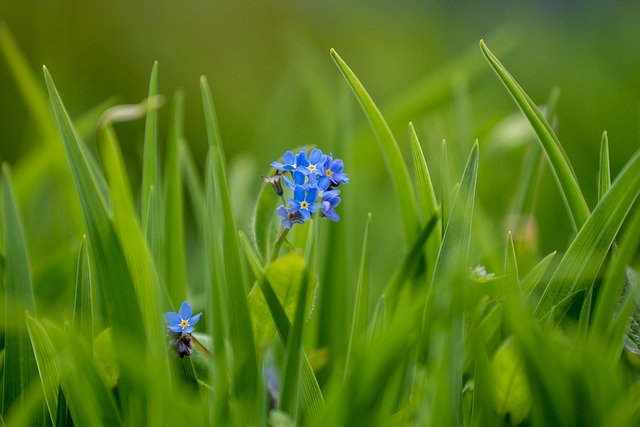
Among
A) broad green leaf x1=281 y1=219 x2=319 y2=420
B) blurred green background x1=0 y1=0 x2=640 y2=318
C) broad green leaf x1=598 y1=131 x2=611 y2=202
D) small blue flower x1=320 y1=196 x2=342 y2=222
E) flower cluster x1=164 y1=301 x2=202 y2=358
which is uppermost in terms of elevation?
blurred green background x1=0 y1=0 x2=640 y2=318

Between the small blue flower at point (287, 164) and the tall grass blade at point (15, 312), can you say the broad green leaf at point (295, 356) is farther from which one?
the tall grass blade at point (15, 312)

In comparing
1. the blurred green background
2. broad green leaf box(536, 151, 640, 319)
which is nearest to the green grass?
broad green leaf box(536, 151, 640, 319)

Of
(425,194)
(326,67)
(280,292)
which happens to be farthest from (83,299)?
(326,67)

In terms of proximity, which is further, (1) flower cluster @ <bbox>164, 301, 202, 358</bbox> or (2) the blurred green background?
(2) the blurred green background

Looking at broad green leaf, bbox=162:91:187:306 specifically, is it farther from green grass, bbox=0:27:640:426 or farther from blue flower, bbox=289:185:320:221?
blue flower, bbox=289:185:320:221

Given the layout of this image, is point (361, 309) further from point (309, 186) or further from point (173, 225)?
point (173, 225)

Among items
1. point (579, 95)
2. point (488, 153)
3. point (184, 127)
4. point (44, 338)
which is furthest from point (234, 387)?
point (184, 127)
